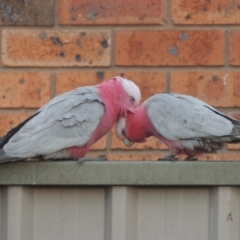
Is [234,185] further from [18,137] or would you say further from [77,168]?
[18,137]

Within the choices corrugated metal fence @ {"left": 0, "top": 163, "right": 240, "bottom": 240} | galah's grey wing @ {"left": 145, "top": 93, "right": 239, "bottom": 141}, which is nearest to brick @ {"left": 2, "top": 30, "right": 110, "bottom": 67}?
galah's grey wing @ {"left": 145, "top": 93, "right": 239, "bottom": 141}

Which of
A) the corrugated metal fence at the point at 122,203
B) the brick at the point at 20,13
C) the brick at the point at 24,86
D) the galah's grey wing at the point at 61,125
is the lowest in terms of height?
the corrugated metal fence at the point at 122,203

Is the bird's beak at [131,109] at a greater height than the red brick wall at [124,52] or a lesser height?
lesser

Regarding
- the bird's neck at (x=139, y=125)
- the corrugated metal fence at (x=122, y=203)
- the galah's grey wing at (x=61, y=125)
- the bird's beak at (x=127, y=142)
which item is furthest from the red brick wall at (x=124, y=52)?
the corrugated metal fence at (x=122, y=203)

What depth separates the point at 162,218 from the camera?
216 cm

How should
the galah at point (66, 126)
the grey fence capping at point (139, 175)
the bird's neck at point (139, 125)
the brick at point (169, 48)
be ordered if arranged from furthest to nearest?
1. the brick at point (169, 48)
2. the bird's neck at point (139, 125)
3. the galah at point (66, 126)
4. the grey fence capping at point (139, 175)

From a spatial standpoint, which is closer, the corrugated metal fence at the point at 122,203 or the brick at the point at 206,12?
the corrugated metal fence at the point at 122,203

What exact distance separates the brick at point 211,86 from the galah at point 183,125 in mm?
321

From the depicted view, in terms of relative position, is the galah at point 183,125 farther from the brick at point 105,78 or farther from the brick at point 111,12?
the brick at point 111,12

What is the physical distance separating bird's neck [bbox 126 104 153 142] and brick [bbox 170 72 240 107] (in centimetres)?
31

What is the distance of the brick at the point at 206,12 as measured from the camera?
2.89 m

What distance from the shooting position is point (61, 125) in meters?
2.39

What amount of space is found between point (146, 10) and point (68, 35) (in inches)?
10.4

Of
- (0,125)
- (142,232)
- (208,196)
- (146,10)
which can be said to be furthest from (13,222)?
(146,10)
